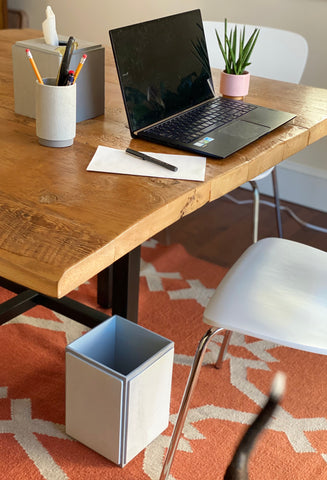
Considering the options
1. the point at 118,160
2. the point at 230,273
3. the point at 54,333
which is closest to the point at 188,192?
the point at 118,160

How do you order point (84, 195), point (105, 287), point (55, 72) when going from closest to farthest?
point (84, 195)
point (55, 72)
point (105, 287)

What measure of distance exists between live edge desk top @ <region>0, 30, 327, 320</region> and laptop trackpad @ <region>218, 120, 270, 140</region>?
22mm

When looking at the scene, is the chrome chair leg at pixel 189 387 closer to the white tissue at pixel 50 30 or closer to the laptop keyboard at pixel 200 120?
the laptop keyboard at pixel 200 120

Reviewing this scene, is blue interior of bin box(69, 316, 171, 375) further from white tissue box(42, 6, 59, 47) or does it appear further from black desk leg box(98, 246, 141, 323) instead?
white tissue box(42, 6, 59, 47)

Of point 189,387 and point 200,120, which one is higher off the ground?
point 200,120

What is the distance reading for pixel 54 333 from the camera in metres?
1.83

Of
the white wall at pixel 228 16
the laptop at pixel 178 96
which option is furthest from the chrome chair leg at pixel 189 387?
the white wall at pixel 228 16

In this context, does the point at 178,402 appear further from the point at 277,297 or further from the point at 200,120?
the point at 200,120

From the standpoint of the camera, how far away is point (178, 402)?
1.59 metres

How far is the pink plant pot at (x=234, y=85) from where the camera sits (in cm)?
155

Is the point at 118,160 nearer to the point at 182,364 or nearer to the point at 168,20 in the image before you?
the point at 168,20

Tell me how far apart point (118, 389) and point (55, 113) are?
555 mm

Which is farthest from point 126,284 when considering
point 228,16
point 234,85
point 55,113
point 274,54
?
point 228,16

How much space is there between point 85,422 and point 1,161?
60 cm
